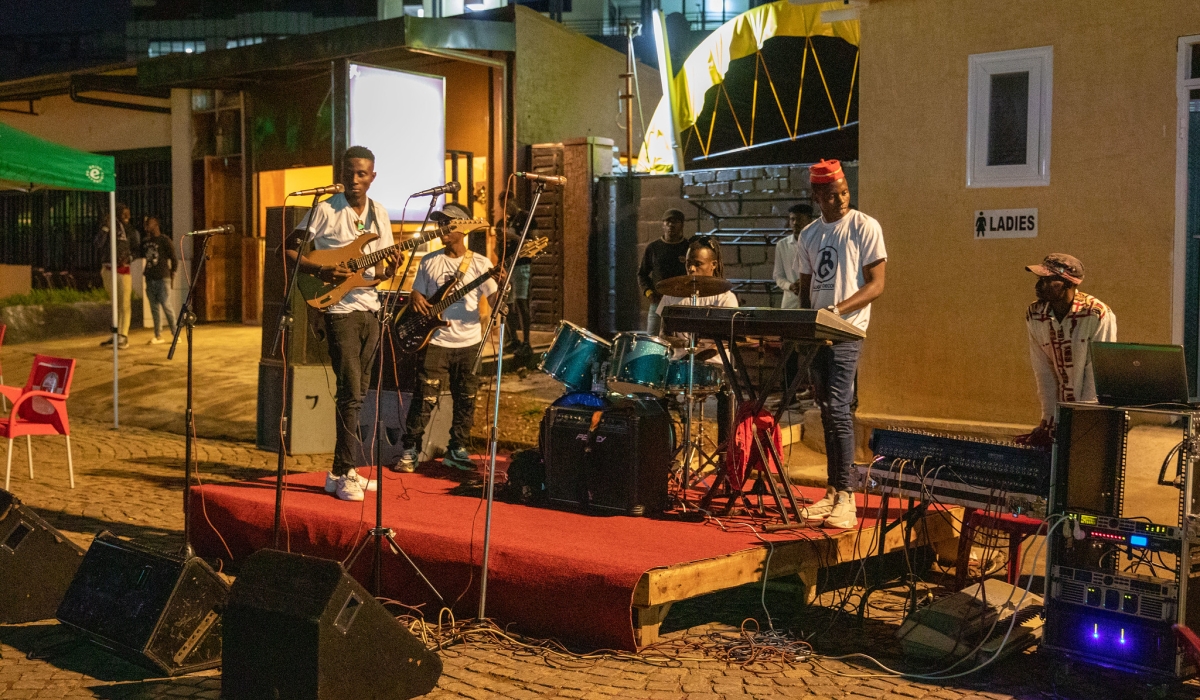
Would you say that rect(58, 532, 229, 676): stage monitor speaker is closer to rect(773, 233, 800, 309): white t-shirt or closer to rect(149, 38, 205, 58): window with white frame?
rect(773, 233, 800, 309): white t-shirt

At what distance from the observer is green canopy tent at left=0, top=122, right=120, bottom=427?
10609mm

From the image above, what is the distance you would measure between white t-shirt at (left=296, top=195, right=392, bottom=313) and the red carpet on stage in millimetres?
1173

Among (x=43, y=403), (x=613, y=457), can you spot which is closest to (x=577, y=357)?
(x=613, y=457)

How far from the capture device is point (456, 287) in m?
8.13

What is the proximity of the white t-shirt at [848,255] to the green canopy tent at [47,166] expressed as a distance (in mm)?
7627

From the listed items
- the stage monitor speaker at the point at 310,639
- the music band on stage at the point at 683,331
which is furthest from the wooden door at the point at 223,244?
the stage monitor speaker at the point at 310,639

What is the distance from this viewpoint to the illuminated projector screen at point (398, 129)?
14.3 meters

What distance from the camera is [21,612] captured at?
576 centimetres

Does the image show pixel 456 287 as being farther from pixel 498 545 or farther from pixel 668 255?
pixel 668 255

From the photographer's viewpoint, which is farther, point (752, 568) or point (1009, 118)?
point (1009, 118)

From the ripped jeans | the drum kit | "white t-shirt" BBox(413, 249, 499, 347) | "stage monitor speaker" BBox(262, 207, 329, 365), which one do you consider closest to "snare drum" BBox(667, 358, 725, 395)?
the drum kit

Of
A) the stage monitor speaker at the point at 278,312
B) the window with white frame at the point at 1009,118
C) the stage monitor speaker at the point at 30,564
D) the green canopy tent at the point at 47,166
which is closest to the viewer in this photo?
the stage monitor speaker at the point at 30,564

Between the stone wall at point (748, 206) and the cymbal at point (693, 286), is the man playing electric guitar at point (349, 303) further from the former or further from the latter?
the stone wall at point (748, 206)

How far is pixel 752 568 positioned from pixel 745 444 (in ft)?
3.00
